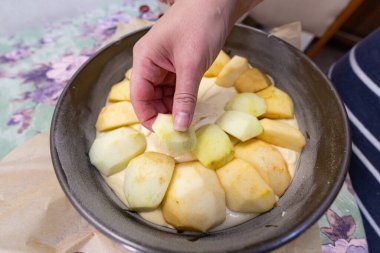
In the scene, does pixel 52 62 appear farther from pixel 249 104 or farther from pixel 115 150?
pixel 249 104

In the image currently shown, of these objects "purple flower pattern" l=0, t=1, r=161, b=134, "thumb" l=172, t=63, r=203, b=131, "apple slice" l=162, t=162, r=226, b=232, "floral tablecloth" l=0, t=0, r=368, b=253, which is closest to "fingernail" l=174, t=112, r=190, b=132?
"thumb" l=172, t=63, r=203, b=131

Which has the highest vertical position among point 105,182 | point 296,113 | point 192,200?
point 296,113

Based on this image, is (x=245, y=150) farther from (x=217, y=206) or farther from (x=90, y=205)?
(x=90, y=205)

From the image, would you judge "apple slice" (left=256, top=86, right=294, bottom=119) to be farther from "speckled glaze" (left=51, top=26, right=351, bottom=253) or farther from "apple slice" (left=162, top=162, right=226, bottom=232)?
"apple slice" (left=162, top=162, right=226, bottom=232)

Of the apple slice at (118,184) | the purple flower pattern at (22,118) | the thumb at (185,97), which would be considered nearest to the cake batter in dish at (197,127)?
the apple slice at (118,184)

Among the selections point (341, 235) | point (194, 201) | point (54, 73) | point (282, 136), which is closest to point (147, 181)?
point (194, 201)

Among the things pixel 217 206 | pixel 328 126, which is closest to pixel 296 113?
pixel 328 126

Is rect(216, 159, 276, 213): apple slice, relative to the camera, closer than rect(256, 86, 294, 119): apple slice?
Yes
